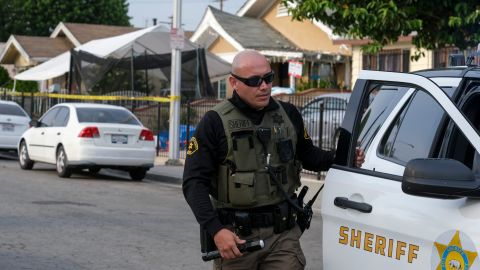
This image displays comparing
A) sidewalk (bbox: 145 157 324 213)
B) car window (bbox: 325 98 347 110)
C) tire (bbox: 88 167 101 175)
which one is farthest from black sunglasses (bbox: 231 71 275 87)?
tire (bbox: 88 167 101 175)

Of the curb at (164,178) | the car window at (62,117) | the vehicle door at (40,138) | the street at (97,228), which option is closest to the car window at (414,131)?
the street at (97,228)

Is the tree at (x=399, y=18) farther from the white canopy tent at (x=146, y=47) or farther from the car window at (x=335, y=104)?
the white canopy tent at (x=146, y=47)

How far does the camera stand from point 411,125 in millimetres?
4219

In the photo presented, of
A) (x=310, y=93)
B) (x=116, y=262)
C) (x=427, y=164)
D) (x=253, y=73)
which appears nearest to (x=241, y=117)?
(x=253, y=73)

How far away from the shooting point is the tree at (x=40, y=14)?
6322 centimetres

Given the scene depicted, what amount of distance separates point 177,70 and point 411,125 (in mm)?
15802

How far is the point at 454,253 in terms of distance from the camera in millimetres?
3494

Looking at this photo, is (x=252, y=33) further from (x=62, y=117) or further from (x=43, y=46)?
(x=62, y=117)

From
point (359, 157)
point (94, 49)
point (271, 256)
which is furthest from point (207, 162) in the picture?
point (94, 49)

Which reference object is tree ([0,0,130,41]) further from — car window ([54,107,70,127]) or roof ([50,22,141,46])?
car window ([54,107,70,127])

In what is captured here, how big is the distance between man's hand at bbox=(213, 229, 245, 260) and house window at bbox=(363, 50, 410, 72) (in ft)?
77.8

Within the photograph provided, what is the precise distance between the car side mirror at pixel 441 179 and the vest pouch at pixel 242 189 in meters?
1.00

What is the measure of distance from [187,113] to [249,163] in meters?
17.6

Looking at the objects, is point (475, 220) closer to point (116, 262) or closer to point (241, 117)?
point (241, 117)
